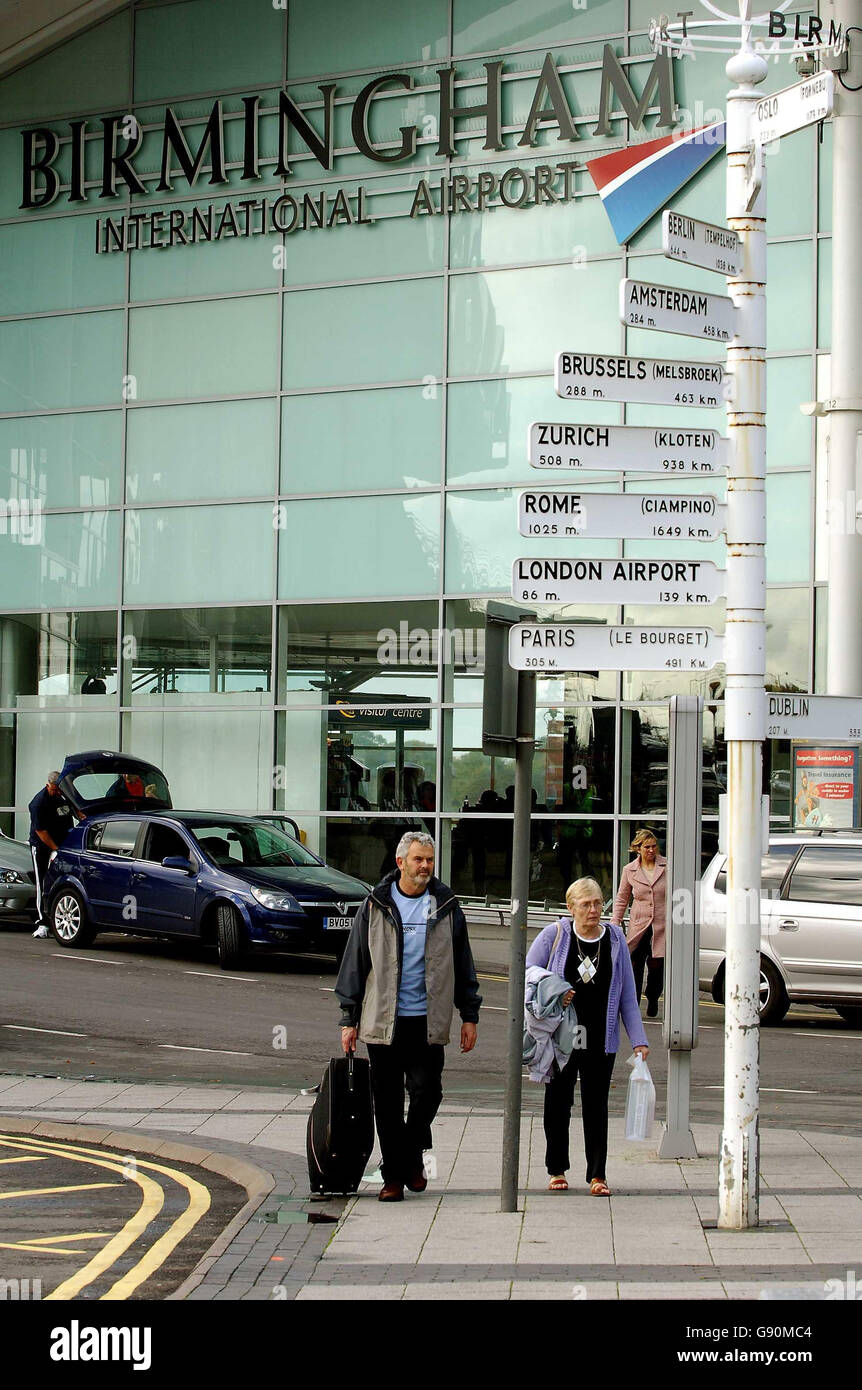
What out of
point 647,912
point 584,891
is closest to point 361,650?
point 647,912

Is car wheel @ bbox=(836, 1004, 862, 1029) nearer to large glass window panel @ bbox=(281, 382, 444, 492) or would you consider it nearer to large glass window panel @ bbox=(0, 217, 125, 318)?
large glass window panel @ bbox=(281, 382, 444, 492)

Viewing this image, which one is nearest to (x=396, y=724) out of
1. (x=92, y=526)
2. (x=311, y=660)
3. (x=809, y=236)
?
(x=311, y=660)

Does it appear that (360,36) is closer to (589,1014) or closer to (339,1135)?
(589,1014)

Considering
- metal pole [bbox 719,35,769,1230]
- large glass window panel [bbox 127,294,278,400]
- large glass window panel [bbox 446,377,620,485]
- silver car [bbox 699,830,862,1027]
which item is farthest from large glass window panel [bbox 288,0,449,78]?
metal pole [bbox 719,35,769,1230]

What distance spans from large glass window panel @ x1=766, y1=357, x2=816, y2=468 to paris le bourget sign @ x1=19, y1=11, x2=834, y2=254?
3.35 metres

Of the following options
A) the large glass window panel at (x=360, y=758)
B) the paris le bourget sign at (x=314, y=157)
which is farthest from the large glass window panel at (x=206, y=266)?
the large glass window panel at (x=360, y=758)

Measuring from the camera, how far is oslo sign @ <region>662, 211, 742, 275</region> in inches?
305

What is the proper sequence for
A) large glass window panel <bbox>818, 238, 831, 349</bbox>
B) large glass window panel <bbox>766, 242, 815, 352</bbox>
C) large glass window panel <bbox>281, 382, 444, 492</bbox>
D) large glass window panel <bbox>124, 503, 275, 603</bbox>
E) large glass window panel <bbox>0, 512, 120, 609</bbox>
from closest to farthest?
1. large glass window panel <bbox>818, 238, 831, 349</bbox>
2. large glass window panel <bbox>766, 242, 815, 352</bbox>
3. large glass window panel <bbox>281, 382, 444, 492</bbox>
4. large glass window panel <bbox>124, 503, 275, 603</bbox>
5. large glass window panel <bbox>0, 512, 120, 609</bbox>

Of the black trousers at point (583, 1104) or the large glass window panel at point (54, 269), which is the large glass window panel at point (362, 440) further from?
the black trousers at point (583, 1104)

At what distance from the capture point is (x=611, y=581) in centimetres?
808

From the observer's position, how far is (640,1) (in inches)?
903

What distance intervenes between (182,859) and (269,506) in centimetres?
743

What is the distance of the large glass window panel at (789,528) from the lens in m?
21.7

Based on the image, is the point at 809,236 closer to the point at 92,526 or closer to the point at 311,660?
the point at 311,660
